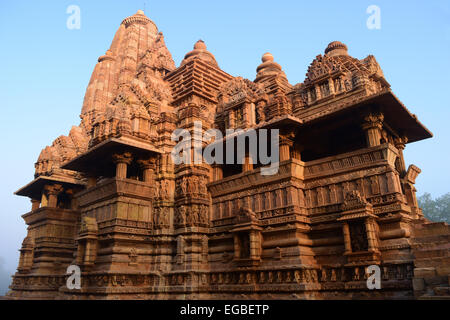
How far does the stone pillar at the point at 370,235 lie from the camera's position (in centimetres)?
1292

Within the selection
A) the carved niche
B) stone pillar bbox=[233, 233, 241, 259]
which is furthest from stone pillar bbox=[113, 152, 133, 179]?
Result: stone pillar bbox=[233, 233, 241, 259]

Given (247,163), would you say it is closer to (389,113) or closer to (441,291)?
(389,113)

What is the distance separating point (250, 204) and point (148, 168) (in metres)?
6.95

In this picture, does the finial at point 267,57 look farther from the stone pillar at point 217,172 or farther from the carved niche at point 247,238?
the carved niche at point 247,238

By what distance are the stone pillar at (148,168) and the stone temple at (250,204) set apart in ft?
0.20

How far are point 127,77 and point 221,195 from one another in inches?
854

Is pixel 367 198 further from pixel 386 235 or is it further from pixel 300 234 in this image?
pixel 300 234

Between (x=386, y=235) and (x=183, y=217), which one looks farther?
(x=183, y=217)

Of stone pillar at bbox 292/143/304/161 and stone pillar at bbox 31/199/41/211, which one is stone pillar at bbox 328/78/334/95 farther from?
stone pillar at bbox 31/199/41/211

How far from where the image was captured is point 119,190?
18.3 m

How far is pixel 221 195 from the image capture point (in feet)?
63.0

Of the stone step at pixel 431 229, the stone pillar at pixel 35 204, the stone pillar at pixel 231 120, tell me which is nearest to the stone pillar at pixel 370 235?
the stone step at pixel 431 229
